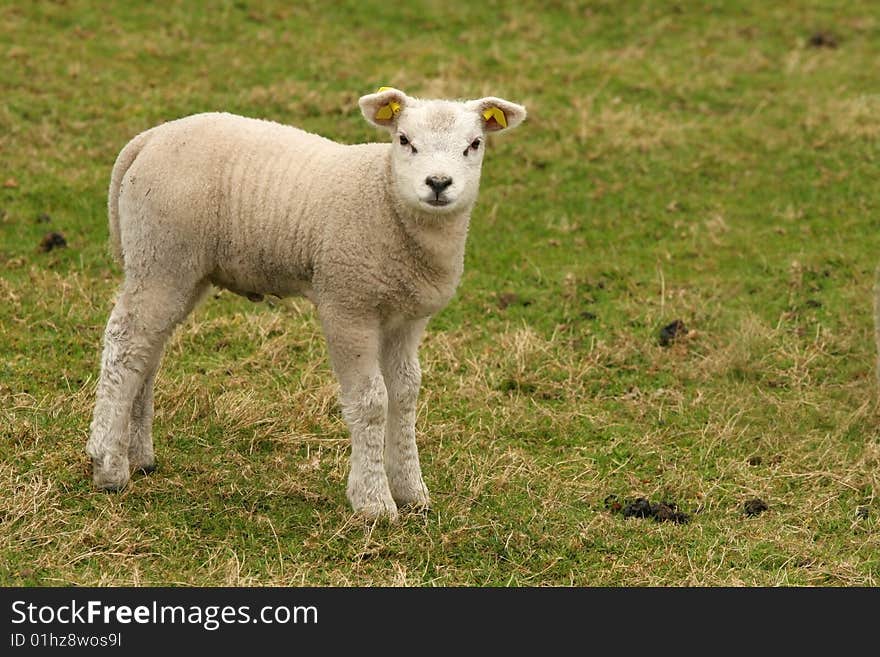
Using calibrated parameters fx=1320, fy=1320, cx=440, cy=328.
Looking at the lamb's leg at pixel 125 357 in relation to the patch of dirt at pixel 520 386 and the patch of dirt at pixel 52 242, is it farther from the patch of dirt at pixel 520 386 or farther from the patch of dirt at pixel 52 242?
the patch of dirt at pixel 52 242

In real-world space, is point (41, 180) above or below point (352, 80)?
below

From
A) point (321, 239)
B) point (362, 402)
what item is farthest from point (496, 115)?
point (362, 402)

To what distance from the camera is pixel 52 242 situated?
11391 millimetres

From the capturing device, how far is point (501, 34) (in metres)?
17.3

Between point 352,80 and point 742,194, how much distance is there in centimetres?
476

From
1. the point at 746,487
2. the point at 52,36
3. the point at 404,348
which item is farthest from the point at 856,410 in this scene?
the point at 52,36

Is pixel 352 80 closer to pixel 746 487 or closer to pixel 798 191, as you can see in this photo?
pixel 798 191

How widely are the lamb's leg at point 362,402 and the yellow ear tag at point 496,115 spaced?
4.19 ft

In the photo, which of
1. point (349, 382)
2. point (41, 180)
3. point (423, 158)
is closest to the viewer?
point (423, 158)

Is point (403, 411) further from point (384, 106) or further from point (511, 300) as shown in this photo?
point (511, 300)

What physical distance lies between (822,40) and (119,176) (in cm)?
1262

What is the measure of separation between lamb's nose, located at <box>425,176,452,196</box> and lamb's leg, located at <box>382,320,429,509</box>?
1.08 metres

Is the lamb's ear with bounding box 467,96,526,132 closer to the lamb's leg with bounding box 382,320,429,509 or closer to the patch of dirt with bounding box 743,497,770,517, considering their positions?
the lamb's leg with bounding box 382,320,429,509

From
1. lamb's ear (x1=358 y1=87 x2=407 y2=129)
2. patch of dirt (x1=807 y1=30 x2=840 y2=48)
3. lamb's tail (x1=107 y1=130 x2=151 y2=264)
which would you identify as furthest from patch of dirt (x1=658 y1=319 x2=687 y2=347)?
patch of dirt (x1=807 y1=30 x2=840 y2=48)
